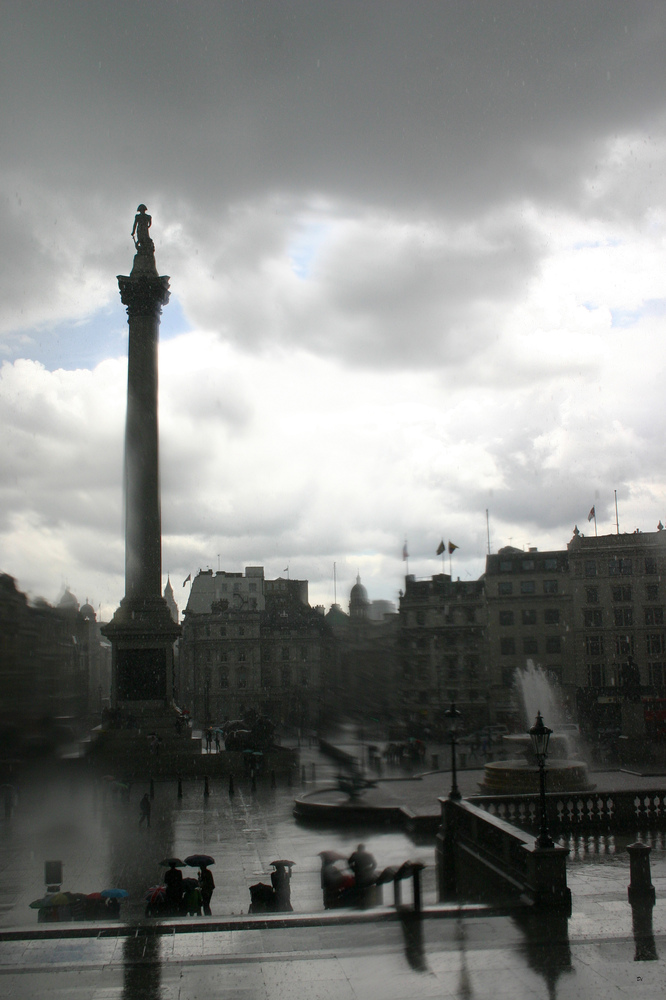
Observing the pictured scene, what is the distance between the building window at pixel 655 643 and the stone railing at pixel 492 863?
58206mm

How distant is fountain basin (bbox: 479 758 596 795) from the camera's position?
26.9 metres

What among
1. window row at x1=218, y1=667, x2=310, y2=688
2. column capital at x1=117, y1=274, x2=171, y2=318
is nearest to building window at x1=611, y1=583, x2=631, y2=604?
window row at x1=218, y1=667, x2=310, y2=688

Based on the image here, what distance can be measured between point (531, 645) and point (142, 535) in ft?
131

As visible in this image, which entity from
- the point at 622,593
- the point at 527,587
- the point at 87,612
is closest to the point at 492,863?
the point at 87,612

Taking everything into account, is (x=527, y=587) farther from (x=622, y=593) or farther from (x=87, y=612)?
(x=87, y=612)

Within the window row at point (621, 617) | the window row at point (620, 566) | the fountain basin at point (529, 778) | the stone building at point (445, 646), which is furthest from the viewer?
the window row at point (620, 566)

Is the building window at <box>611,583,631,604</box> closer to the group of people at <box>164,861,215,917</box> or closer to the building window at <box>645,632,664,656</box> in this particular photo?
the building window at <box>645,632,664,656</box>

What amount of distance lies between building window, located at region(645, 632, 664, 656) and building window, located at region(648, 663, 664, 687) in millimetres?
962

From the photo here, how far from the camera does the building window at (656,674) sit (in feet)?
234

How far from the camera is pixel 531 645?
7575 cm

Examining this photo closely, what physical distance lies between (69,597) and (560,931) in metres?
8.79

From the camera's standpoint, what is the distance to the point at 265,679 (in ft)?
317

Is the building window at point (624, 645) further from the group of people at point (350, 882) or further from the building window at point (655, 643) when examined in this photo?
the group of people at point (350, 882)

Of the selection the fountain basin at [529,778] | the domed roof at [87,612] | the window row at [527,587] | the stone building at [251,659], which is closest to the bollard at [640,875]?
the domed roof at [87,612]
